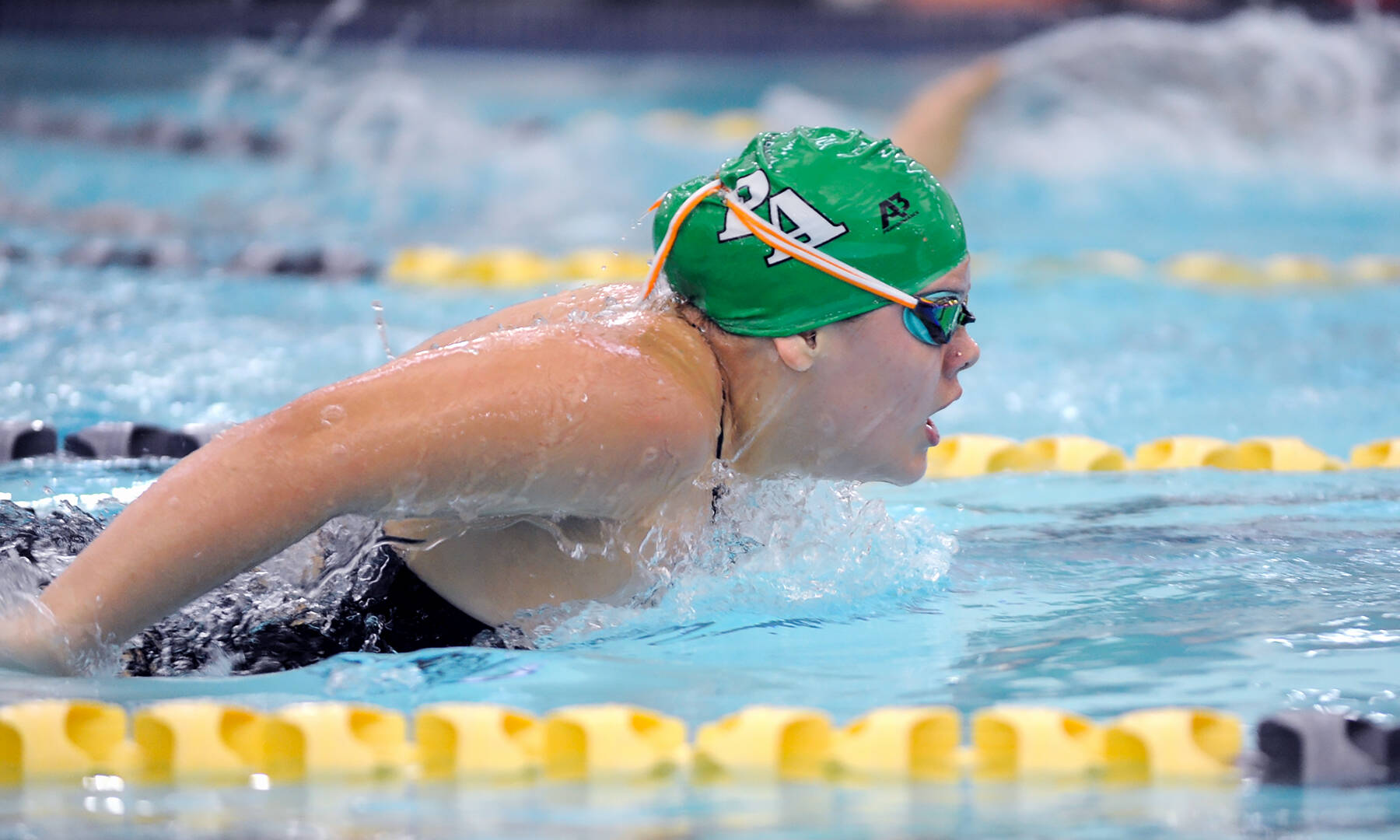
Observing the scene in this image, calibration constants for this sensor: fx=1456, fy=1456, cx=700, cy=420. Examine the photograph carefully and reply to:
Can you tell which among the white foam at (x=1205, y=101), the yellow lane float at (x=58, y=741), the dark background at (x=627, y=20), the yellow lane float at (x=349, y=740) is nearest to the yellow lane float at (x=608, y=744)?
the yellow lane float at (x=349, y=740)

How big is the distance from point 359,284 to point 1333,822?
581cm

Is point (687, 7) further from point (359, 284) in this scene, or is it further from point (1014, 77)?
point (359, 284)

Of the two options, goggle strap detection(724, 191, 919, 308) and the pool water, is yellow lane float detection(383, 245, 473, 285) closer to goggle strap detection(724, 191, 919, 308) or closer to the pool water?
the pool water

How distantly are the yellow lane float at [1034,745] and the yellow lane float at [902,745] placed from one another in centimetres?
4

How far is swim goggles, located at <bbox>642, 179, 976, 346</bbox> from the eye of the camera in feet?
7.20

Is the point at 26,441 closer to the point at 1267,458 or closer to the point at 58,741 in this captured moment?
the point at 58,741

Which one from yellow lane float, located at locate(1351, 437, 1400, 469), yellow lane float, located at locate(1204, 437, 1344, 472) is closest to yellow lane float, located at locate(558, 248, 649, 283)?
yellow lane float, located at locate(1204, 437, 1344, 472)

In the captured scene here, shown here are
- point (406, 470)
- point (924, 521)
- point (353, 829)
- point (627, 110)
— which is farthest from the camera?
point (627, 110)

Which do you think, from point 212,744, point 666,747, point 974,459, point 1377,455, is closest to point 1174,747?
point 666,747

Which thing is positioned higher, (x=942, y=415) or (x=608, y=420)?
(x=942, y=415)

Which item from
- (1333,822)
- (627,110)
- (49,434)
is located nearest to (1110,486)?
(1333,822)

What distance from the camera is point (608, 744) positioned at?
1.87 m

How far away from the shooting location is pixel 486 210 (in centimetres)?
912

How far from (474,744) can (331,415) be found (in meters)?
0.46
